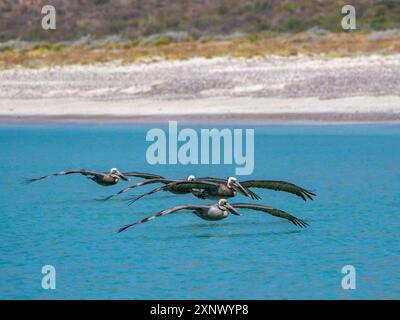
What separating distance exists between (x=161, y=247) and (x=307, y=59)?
24.2m

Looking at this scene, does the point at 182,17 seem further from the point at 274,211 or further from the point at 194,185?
the point at 274,211

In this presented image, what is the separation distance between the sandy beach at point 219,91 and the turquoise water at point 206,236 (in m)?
5.41

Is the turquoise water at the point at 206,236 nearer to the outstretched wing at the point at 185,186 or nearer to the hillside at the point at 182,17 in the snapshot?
the outstretched wing at the point at 185,186

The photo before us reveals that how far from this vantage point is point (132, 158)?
2681 centimetres

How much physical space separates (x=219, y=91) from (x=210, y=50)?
894 cm

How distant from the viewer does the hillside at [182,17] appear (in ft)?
185

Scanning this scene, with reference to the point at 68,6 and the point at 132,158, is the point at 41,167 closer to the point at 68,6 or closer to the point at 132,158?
the point at 132,158

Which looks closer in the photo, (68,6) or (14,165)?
(14,165)

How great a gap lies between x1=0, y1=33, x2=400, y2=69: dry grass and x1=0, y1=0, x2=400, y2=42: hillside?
15.2 ft

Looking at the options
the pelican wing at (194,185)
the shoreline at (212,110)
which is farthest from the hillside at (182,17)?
the pelican wing at (194,185)

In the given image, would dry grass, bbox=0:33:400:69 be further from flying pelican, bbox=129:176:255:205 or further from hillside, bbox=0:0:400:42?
flying pelican, bbox=129:176:255:205

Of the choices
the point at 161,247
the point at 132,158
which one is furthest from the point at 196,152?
the point at 161,247
